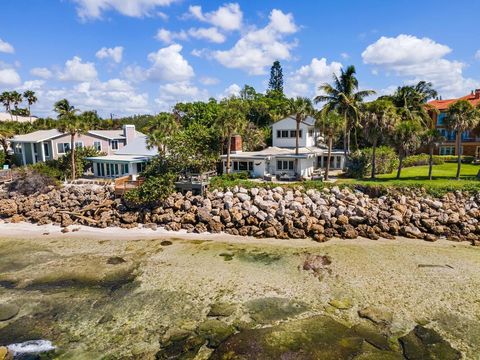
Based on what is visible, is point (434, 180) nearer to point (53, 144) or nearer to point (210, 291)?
point (210, 291)

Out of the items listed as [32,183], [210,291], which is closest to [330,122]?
[210,291]

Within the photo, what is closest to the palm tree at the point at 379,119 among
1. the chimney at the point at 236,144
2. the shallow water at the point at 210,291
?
the shallow water at the point at 210,291

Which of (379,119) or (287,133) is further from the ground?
(379,119)

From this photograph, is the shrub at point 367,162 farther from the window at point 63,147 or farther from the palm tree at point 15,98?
the palm tree at point 15,98

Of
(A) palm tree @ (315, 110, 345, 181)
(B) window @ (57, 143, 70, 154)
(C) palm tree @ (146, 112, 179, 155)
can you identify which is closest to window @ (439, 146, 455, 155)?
(A) palm tree @ (315, 110, 345, 181)

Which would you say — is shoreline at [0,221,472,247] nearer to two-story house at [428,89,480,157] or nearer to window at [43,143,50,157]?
window at [43,143,50,157]

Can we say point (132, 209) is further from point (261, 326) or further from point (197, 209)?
→ point (261, 326)
